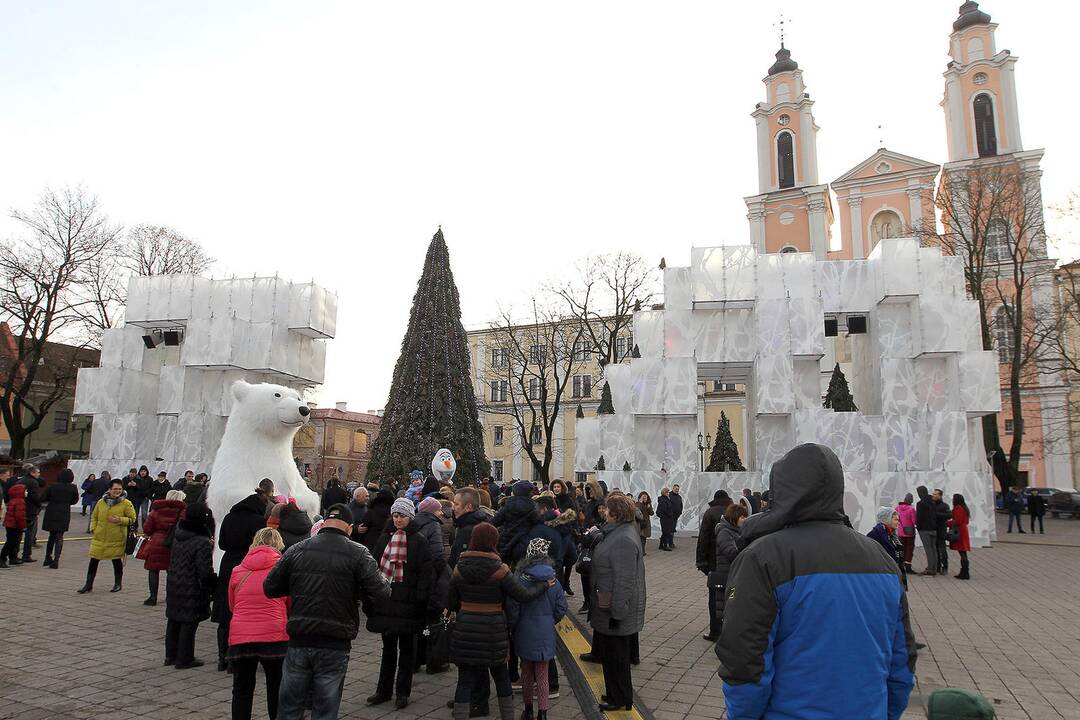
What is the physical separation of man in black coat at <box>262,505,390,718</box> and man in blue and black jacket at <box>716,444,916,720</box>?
2.81 m

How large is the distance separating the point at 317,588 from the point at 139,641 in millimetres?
4779

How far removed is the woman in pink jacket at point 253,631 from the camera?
4910mm

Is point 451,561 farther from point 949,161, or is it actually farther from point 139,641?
point 949,161

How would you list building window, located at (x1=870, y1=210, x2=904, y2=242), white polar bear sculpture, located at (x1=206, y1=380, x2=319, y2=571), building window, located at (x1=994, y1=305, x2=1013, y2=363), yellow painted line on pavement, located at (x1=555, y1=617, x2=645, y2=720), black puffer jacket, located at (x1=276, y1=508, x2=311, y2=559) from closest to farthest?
yellow painted line on pavement, located at (x1=555, y1=617, x2=645, y2=720) → black puffer jacket, located at (x1=276, y1=508, x2=311, y2=559) → white polar bear sculpture, located at (x1=206, y1=380, x2=319, y2=571) → building window, located at (x1=994, y1=305, x2=1013, y2=363) → building window, located at (x1=870, y1=210, x2=904, y2=242)

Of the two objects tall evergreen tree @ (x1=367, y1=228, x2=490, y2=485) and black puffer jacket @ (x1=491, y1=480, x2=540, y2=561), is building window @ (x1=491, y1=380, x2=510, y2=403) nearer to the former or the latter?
tall evergreen tree @ (x1=367, y1=228, x2=490, y2=485)

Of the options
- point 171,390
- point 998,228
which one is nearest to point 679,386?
point 171,390

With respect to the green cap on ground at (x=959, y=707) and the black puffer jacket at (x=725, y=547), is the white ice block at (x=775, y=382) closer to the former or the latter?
the black puffer jacket at (x=725, y=547)

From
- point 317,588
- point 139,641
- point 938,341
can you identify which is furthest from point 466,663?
point 938,341

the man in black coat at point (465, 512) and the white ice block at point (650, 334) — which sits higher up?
the white ice block at point (650, 334)

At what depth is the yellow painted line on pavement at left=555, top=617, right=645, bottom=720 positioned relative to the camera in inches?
223

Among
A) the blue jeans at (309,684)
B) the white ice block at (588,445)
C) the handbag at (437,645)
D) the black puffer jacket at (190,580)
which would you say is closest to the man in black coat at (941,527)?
the handbag at (437,645)

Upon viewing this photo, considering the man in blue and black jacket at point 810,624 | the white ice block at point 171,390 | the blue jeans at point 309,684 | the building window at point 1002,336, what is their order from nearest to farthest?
the man in blue and black jacket at point 810,624 → the blue jeans at point 309,684 → the white ice block at point 171,390 → the building window at point 1002,336

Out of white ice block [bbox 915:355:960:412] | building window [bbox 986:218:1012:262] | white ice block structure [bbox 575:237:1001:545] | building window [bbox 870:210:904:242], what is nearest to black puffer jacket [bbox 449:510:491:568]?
white ice block structure [bbox 575:237:1001:545]

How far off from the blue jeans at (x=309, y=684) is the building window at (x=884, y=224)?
4508cm
